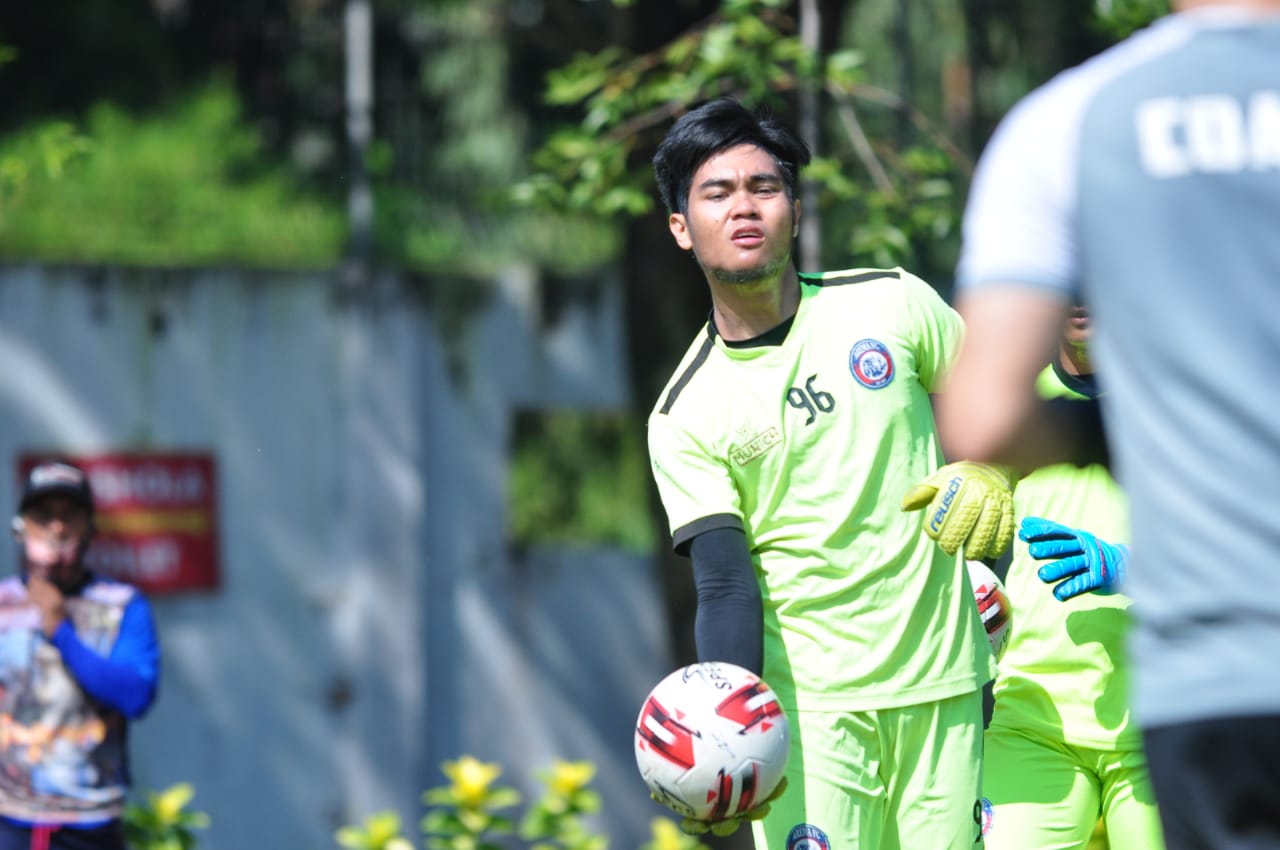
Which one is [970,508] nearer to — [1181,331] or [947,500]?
[947,500]

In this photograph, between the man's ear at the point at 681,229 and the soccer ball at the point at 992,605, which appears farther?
the soccer ball at the point at 992,605

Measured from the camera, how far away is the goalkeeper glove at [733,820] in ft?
12.7

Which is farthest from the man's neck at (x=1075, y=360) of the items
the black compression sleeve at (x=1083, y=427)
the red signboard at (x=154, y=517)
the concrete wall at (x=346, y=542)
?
the red signboard at (x=154, y=517)

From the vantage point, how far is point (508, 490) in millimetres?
9234

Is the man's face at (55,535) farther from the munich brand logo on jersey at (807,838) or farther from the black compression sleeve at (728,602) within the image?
the munich brand logo on jersey at (807,838)

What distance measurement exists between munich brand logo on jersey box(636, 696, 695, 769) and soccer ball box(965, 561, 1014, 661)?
99cm

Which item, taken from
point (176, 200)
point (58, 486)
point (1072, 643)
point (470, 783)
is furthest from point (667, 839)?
point (176, 200)

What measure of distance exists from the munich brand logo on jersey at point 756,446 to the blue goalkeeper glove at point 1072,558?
0.61m

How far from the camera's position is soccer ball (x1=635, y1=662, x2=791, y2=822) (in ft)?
12.4

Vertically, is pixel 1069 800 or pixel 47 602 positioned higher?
pixel 47 602

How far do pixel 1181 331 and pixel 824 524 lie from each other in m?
2.09

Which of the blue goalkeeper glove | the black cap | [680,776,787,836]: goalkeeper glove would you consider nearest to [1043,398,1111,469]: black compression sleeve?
[680,776,787,836]: goalkeeper glove

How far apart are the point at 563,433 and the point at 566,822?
272 centimetres

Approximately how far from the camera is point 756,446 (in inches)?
164
